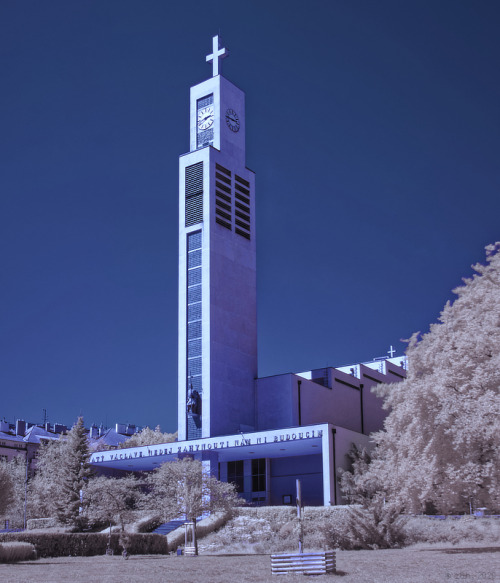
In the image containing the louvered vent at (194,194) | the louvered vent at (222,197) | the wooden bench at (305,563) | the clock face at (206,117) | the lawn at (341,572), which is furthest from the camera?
the clock face at (206,117)

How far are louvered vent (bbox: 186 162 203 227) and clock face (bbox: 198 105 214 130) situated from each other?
207 inches

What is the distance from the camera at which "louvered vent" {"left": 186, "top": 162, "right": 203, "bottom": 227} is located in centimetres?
6806

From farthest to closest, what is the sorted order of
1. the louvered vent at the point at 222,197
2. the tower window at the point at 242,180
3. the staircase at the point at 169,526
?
the tower window at the point at 242,180 → the louvered vent at the point at 222,197 → the staircase at the point at 169,526

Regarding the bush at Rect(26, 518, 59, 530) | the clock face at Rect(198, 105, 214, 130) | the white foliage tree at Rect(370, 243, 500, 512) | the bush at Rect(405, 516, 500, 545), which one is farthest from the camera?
the clock face at Rect(198, 105, 214, 130)

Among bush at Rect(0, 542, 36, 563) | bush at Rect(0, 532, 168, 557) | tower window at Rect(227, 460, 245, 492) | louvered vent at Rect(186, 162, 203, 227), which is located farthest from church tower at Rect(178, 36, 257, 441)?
bush at Rect(0, 542, 36, 563)

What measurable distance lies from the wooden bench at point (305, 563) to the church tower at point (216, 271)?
39181 millimetres

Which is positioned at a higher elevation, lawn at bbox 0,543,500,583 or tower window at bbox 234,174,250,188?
tower window at bbox 234,174,250,188

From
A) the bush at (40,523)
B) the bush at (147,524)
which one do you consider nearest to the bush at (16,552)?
the bush at (147,524)

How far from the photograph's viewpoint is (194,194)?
6900 cm

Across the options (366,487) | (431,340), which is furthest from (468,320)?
(366,487)

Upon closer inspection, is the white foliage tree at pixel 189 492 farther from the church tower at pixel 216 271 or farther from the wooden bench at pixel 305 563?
the wooden bench at pixel 305 563

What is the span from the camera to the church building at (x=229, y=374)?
61.3m

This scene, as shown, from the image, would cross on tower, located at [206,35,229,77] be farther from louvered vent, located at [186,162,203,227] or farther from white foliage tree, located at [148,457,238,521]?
white foliage tree, located at [148,457,238,521]

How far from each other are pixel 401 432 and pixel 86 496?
32.4 m
